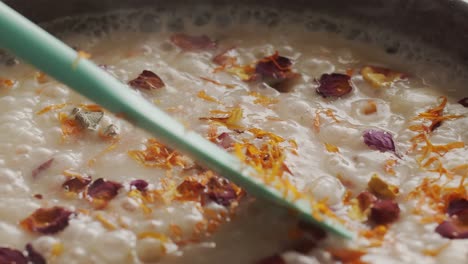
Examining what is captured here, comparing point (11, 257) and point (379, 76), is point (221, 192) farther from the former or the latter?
point (379, 76)

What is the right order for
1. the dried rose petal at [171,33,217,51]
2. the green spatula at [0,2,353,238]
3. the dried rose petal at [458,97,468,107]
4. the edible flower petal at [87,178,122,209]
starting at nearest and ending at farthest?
1. the green spatula at [0,2,353,238]
2. the edible flower petal at [87,178,122,209]
3. the dried rose petal at [458,97,468,107]
4. the dried rose petal at [171,33,217,51]

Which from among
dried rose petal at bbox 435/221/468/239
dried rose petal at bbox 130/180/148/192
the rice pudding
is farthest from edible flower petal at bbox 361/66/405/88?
dried rose petal at bbox 130/180/148/192

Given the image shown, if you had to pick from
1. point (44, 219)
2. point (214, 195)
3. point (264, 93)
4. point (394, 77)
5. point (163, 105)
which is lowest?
point (44, 219)

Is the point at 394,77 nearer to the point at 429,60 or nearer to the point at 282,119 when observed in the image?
the point at 429,60

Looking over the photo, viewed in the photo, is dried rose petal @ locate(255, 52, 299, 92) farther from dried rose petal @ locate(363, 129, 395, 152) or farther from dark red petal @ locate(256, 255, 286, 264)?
dark red petal @ locate(256, 255, 286, 264)

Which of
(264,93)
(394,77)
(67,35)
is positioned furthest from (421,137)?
(67,35)

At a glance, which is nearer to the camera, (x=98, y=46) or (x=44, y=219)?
(x=44, y=219)

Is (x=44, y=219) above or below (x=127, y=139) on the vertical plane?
below
